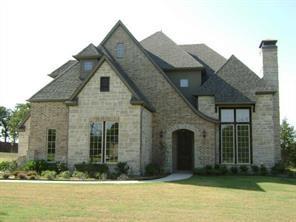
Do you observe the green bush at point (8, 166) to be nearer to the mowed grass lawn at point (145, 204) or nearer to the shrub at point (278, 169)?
the mowed grass lawn at point (145, 204)

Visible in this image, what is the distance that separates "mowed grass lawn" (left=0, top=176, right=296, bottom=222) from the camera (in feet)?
30.7

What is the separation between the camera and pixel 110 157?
70.9 ft

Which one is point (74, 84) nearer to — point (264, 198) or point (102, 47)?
point (102, 47)

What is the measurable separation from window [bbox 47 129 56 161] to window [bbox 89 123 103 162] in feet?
12.1

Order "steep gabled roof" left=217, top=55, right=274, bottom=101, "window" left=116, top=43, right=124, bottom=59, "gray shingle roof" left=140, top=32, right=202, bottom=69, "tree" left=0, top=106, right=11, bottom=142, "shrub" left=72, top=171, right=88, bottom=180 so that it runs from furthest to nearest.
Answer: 1. "tree" left=0, top=106, right=11, bottom=142
2. "gray shingle roof" left=140, top=32, right=202, bottom=69
3. "window" left=116, top=43, right=124, bottom=59
4. "steep gabled roof" left=217, top=55, right=274, bottom=101
5. "shrub" left=72, top=171, right=88, bottom=180

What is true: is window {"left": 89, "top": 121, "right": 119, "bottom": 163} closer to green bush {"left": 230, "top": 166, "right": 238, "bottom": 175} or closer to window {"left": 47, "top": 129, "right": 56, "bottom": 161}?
window {"left": 47, "top": 129, "right": 56, "bottom": 161}

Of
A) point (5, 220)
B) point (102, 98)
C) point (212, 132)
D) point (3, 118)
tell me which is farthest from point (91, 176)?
point (3, 118)

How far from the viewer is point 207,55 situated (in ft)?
102

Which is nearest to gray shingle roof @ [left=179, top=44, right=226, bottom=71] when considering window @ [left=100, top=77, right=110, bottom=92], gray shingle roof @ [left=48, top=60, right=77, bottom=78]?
gray shingle roof @ [left=48, top=60, right=77, bottom=78]

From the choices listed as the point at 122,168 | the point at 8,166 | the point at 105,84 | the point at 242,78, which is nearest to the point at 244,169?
the point at 242,78

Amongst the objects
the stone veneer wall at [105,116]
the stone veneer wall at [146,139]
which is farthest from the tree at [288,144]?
the stone veneer wall at [105,116]

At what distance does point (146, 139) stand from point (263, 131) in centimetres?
787

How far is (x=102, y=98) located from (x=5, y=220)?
45.7 ft

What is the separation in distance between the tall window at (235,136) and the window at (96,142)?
26.9 feet
